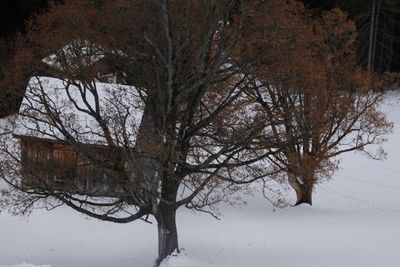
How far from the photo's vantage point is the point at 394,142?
3272 cm

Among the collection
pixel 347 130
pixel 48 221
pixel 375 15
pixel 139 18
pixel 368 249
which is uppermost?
pixel 375 15

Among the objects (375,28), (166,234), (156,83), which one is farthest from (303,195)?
(375,28)

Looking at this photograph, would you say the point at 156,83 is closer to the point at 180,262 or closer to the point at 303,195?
the point at 180,262

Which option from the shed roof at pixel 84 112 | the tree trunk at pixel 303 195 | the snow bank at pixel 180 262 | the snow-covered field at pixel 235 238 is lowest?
the snow bank at pixel 180 262

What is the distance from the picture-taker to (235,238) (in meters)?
18.1

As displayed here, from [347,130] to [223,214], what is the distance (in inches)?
224

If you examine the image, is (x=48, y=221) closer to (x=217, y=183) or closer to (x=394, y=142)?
(x=217, y=183)

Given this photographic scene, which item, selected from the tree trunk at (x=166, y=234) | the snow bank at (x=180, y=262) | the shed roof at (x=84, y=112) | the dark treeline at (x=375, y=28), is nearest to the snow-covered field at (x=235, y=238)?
the snow bank at (x=180, y=262)

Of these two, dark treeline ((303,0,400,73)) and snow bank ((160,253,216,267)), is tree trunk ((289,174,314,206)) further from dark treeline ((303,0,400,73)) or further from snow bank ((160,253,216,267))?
dark treeline ((303,0,400,73))

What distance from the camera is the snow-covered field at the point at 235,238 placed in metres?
15.4

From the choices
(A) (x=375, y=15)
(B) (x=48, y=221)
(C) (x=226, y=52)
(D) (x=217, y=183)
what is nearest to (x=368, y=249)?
(D) (x=217, y=183)

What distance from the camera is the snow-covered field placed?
606 inches

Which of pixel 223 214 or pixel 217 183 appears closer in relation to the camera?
pixel 217 183

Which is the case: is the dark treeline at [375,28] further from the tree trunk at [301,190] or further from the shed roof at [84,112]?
the shed roof at [84,112]
